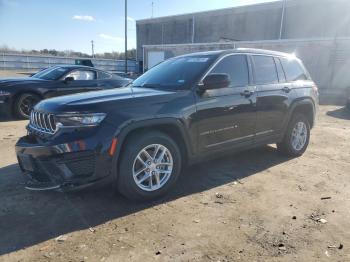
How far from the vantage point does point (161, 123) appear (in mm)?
3980

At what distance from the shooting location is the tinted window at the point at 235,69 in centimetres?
479

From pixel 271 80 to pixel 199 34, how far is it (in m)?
36.8

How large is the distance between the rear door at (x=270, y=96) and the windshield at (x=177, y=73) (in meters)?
1.00

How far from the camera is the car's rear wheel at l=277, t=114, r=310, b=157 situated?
5.95m

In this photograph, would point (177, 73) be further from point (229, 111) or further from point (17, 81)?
point (17, 81)

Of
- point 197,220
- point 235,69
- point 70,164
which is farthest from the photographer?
point 235,69

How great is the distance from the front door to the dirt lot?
61cm

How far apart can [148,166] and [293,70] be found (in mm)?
3542

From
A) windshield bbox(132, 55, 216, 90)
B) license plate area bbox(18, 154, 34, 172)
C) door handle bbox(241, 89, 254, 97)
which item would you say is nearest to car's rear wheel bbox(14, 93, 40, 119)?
windshield bbox(132, 55, 216, 90)

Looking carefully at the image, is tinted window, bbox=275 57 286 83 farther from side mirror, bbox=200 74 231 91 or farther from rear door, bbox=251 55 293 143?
side mirror, bbox=200 74 231 91

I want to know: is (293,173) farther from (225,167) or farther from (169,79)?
(169,79)

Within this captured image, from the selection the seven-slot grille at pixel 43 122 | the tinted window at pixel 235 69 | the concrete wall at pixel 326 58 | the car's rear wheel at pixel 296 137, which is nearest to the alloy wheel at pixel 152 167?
the seven-slot grille at pixel 43 122

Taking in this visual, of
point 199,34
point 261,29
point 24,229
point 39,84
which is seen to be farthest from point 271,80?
point 199,34

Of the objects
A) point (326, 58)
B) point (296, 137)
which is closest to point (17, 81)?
point (296, 137)
